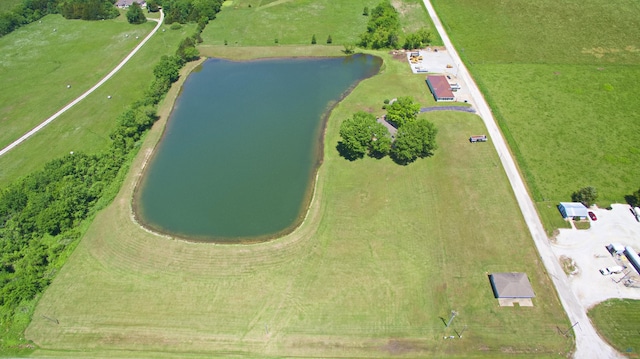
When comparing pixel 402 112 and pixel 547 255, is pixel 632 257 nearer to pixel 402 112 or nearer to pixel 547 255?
pixel 547 255

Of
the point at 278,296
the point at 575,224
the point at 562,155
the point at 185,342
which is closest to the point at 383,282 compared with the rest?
the point at 278,296

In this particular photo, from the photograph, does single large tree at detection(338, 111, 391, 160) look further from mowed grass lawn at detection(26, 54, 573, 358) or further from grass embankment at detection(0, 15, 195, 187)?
grass embankment at detection(0, 15, 195, 187)

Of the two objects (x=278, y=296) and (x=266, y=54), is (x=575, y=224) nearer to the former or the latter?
(x=278, y=296)

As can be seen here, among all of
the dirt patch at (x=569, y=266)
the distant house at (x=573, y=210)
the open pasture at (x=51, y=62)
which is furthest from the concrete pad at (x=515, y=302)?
the open pasture at (x=51, y=62)

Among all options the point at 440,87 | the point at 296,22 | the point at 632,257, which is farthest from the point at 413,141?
the point at 296,22

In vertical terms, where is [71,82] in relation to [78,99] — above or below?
above

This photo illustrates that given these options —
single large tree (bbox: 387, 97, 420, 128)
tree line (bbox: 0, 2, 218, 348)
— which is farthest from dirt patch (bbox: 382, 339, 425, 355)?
tree line (bbox: 0, 2, 218, 348)
